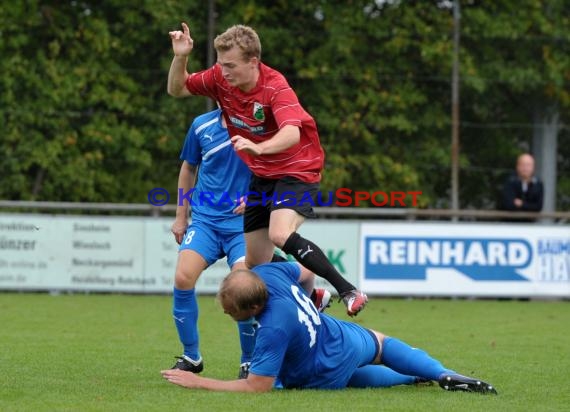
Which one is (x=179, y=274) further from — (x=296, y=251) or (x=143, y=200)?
(x=143, y=200)

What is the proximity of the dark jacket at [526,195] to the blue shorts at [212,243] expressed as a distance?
9.63 meters

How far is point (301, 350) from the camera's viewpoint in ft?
21.7

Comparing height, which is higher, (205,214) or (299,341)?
(205,214)

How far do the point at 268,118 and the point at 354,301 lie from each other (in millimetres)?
1290

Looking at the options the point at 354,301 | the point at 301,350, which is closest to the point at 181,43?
the point at 354,301

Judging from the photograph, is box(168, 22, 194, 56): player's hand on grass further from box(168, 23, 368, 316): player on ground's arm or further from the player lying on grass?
the player lying on grass

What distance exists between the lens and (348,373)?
6852 millimetres

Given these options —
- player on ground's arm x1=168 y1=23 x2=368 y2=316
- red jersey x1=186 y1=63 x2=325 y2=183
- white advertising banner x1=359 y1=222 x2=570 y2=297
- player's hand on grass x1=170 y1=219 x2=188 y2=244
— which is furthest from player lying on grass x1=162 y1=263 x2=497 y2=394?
white advertising banner x1=359 y1=222 x2=570 y2=297

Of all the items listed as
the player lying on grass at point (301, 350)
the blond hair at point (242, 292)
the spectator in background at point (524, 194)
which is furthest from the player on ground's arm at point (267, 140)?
the spectator in background at point (524, 194)

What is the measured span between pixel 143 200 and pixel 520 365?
35.9 feet

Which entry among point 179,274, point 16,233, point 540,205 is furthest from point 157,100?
point 179,274

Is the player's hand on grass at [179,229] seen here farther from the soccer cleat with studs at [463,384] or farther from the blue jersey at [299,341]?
the soccer cleat with studs at [463,384]

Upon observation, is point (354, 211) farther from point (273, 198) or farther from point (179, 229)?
point (273, 198)

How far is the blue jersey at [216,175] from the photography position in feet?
26.6
